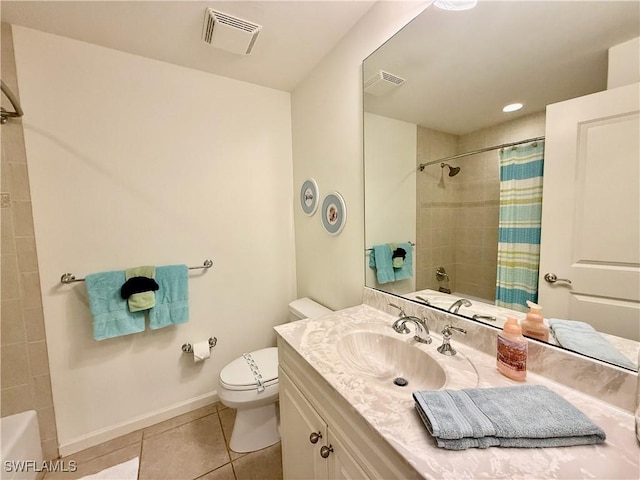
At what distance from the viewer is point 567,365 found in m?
0.68

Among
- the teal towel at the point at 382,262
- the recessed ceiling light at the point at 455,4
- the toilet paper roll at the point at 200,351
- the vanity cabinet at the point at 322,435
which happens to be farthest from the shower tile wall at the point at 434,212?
the toilet paper roll at the point at 200,351

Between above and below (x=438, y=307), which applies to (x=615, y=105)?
above

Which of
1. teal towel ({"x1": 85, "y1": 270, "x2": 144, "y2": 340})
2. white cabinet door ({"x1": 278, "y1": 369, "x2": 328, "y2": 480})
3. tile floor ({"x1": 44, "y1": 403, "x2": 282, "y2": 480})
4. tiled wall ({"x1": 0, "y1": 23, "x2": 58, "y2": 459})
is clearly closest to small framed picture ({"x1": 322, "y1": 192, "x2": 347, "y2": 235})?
white cabinet door ({"x1": 278, "y1": 369, "x2": 328, "y2": 480})

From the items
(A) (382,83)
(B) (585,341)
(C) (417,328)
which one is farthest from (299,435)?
(A) (382,83)

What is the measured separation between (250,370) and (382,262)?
995 mm

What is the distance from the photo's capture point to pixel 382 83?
1244 mm

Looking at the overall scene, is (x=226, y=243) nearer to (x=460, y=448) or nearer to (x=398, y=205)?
(x=398, y=205)

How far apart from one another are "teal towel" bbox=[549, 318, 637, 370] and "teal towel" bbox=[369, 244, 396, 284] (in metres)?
0.67

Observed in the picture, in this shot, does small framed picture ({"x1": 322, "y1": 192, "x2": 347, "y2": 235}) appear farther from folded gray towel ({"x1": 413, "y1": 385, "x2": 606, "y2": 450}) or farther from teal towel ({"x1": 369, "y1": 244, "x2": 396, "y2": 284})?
folded gray towel ({"x1": 413, "y1": 385, "x2": 606, "y2": 450})

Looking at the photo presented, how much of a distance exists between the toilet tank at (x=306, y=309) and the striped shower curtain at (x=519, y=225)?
104cm

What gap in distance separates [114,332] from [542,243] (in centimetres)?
202

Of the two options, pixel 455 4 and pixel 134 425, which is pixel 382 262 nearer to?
pixel 455 4

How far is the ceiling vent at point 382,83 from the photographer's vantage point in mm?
1215

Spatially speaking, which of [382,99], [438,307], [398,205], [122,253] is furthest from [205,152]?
[438,307]
